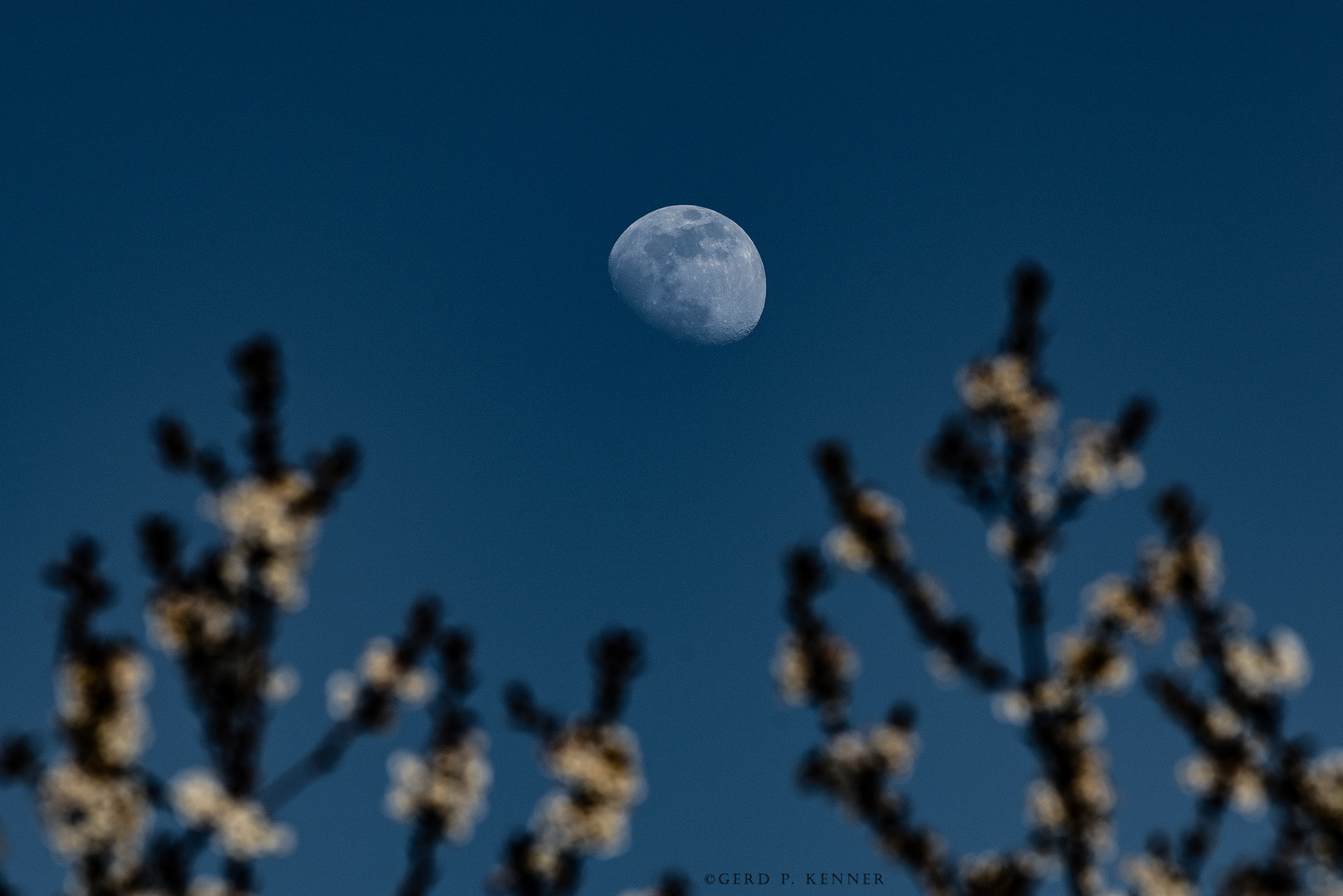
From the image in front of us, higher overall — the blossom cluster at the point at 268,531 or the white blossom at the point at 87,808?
the blossom cluster at the point at 268,531

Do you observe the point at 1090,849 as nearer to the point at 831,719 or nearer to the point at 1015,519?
the point at 831,719

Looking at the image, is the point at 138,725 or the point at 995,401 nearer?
the point at 138,725

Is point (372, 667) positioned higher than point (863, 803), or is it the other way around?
point (372, 667)

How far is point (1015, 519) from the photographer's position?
16.6ft

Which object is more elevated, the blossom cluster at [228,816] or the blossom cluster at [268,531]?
the blossom cluster at [268,531]

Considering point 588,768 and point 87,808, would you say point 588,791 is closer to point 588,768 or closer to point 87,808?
point 588,768

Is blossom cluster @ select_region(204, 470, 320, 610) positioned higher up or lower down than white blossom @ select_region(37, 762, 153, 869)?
higher up

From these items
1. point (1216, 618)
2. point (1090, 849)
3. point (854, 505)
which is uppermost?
point (854, 505)

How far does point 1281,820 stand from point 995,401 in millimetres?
2964

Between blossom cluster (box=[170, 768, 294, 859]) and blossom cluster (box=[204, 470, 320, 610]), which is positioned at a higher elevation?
blossom cluster (box=[204, 470, 320, 610])

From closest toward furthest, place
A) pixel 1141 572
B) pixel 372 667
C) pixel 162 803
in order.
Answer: pixel 162 803 → pixel 372 667 → pixel 1141 572

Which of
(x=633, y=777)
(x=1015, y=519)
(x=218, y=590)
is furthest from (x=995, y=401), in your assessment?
(x=218, y=590)

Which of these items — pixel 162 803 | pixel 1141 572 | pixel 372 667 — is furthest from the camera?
pixel 1141 572

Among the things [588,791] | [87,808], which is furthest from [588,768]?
[87,808]
